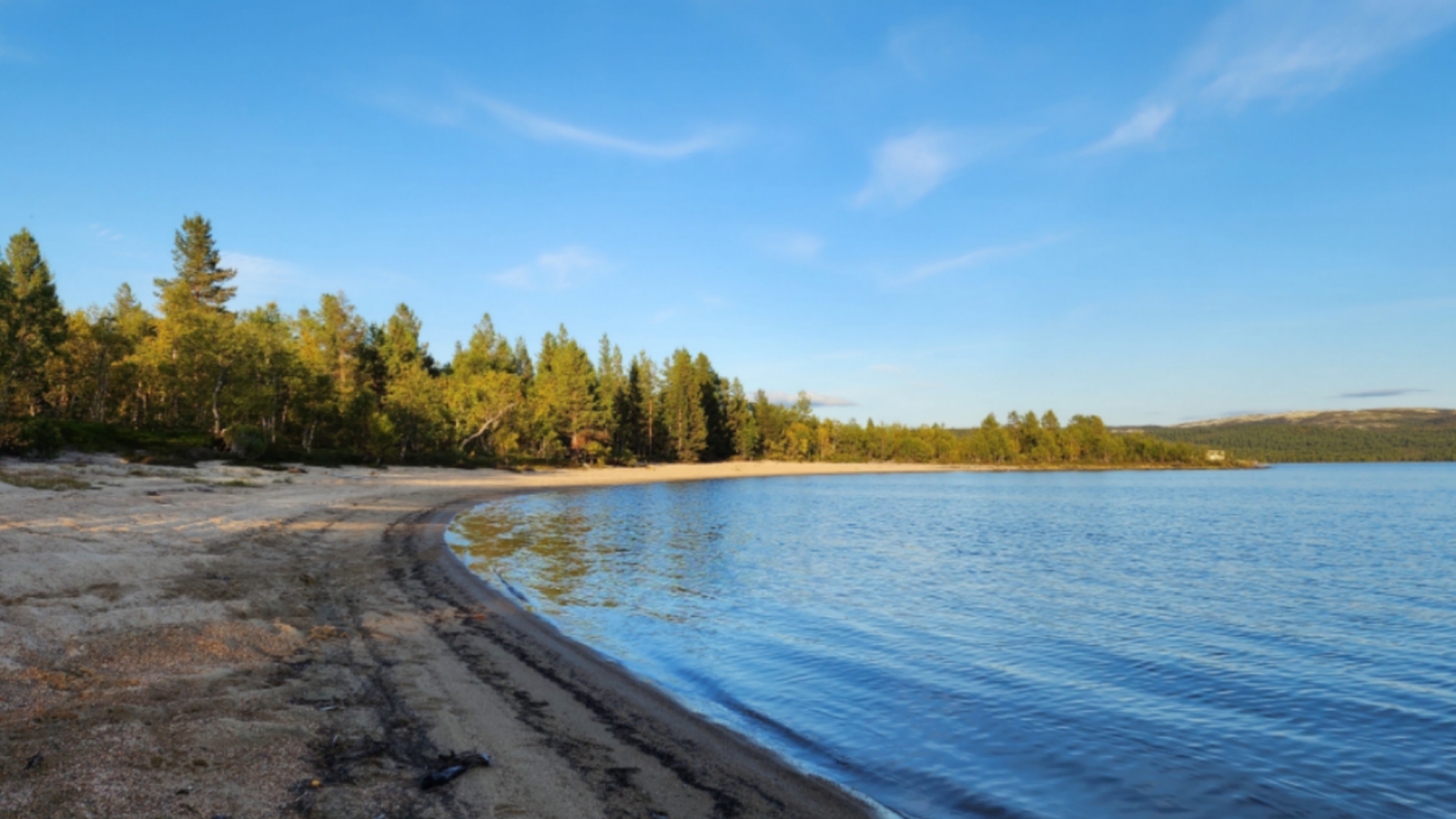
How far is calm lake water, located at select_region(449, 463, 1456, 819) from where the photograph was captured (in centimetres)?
819

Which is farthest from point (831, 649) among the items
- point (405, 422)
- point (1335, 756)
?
point (405, 422)

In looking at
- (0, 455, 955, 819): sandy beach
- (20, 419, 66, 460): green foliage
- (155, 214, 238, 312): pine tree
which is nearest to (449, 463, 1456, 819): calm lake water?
(0, 455, 955, 819): sandy beach

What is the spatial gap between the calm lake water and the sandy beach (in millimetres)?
1753

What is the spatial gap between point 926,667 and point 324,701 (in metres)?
9.65

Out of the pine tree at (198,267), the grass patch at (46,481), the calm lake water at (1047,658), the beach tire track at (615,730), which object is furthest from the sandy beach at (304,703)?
the pine tree at (198,267)

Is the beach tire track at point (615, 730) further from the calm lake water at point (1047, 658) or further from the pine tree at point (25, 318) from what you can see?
the pine tree at point (25, 318)

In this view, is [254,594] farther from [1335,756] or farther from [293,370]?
[293,370]

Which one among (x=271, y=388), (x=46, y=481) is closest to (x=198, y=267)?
(x=271, y=388)

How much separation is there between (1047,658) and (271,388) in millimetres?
59908

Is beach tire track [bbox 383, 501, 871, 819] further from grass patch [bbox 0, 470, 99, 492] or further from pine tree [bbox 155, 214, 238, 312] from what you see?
pine tree [bbox 155, 214, 238, 312]

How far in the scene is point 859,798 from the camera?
7215 mm

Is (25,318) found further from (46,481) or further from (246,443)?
(46,481)

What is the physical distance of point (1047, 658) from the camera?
1322 centimetres

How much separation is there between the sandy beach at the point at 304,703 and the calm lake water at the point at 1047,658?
175 cm
